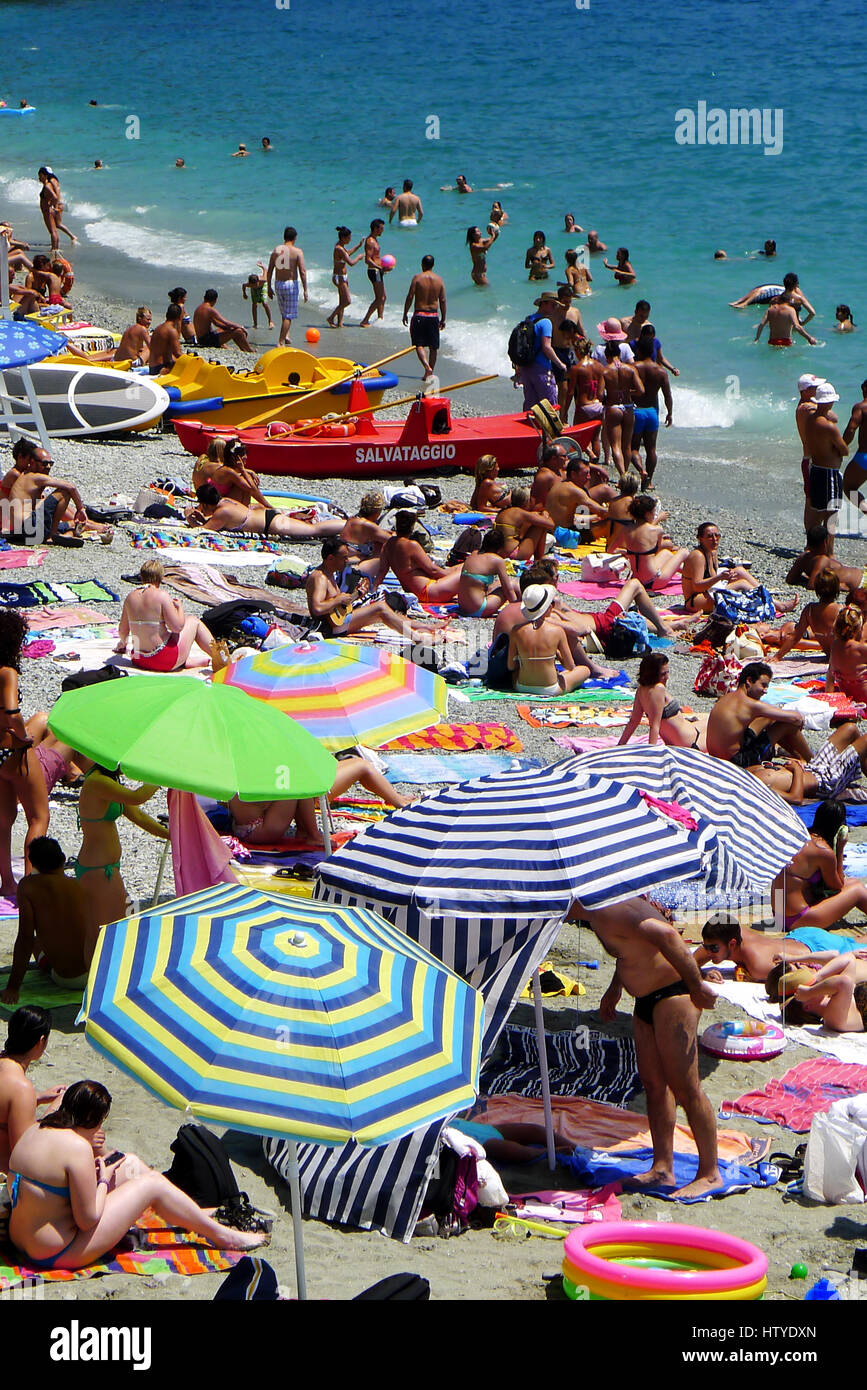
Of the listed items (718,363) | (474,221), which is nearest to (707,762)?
(718,363)

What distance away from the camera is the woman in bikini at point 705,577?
504 inches

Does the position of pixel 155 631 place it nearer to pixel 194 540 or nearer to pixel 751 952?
pixel 194 540

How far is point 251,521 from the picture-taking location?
45.6 ft

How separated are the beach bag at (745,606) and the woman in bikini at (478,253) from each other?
49.3 feet

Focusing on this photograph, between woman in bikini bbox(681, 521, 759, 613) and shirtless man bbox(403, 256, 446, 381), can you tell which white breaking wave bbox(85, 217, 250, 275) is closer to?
shirtless man bbox(403, 256, 446, 381)

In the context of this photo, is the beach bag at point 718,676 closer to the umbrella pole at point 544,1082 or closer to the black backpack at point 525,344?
the umbrella pole at point 544,1082

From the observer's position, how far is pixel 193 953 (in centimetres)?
464

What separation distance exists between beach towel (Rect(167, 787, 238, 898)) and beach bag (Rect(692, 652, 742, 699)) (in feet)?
18.2

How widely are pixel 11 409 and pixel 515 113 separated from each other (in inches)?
1307

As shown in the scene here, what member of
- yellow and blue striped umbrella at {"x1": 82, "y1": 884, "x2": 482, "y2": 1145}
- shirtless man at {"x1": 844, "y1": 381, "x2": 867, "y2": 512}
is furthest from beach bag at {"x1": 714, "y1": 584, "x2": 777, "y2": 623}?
yellow and blue striped umbrella at {"x1": 82, "y1": 884, "x2": 482, "y2": 1145}

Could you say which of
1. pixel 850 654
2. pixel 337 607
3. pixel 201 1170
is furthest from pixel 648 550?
pixel 201 1170

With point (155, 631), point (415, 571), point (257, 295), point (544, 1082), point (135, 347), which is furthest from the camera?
point (257, 295)

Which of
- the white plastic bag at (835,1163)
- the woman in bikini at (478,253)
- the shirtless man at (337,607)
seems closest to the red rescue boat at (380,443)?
the shirtless man at (337,607)

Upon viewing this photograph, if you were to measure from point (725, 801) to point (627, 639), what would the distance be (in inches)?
212
